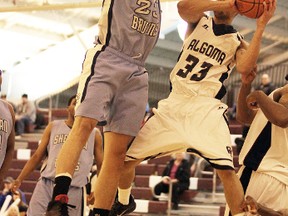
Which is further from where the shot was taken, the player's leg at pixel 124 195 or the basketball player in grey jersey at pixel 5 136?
the basketball player in grey jersey at pixel 5 136

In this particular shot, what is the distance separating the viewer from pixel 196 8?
5.64 m

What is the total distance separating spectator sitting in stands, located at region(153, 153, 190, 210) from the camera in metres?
12.9

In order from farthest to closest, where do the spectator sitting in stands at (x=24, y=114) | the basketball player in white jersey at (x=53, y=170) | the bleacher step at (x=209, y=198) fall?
the spectator sitting in stands at (x=24, y=114)
the bleacher step at (x=209, y=198)
the basketball player in white jersey at (x=53, y=170)

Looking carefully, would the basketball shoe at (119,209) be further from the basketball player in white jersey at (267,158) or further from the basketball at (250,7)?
the basketball at (250,7)

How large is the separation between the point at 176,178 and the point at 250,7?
7925mm

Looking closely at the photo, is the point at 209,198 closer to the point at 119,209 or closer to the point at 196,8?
the point at 119,209

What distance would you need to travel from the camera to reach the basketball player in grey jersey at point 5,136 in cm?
645

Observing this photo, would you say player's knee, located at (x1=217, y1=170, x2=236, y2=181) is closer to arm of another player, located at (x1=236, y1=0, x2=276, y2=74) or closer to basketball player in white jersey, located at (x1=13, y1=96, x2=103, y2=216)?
arm of another player, located at (x1=236, y1=0, x2=276, y2=74)

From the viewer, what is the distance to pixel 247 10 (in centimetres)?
532

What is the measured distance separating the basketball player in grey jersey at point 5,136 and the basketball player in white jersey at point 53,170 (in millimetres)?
662

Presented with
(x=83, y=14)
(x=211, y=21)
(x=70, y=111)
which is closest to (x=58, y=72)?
(x=83, y=14)

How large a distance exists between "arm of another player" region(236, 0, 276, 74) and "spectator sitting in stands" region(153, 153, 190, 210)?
7414 mm

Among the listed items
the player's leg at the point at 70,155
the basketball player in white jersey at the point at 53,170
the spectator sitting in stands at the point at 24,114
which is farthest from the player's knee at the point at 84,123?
the spectator sitting in stands at the point at 24,114

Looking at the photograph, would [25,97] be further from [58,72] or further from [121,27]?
[121,27]
